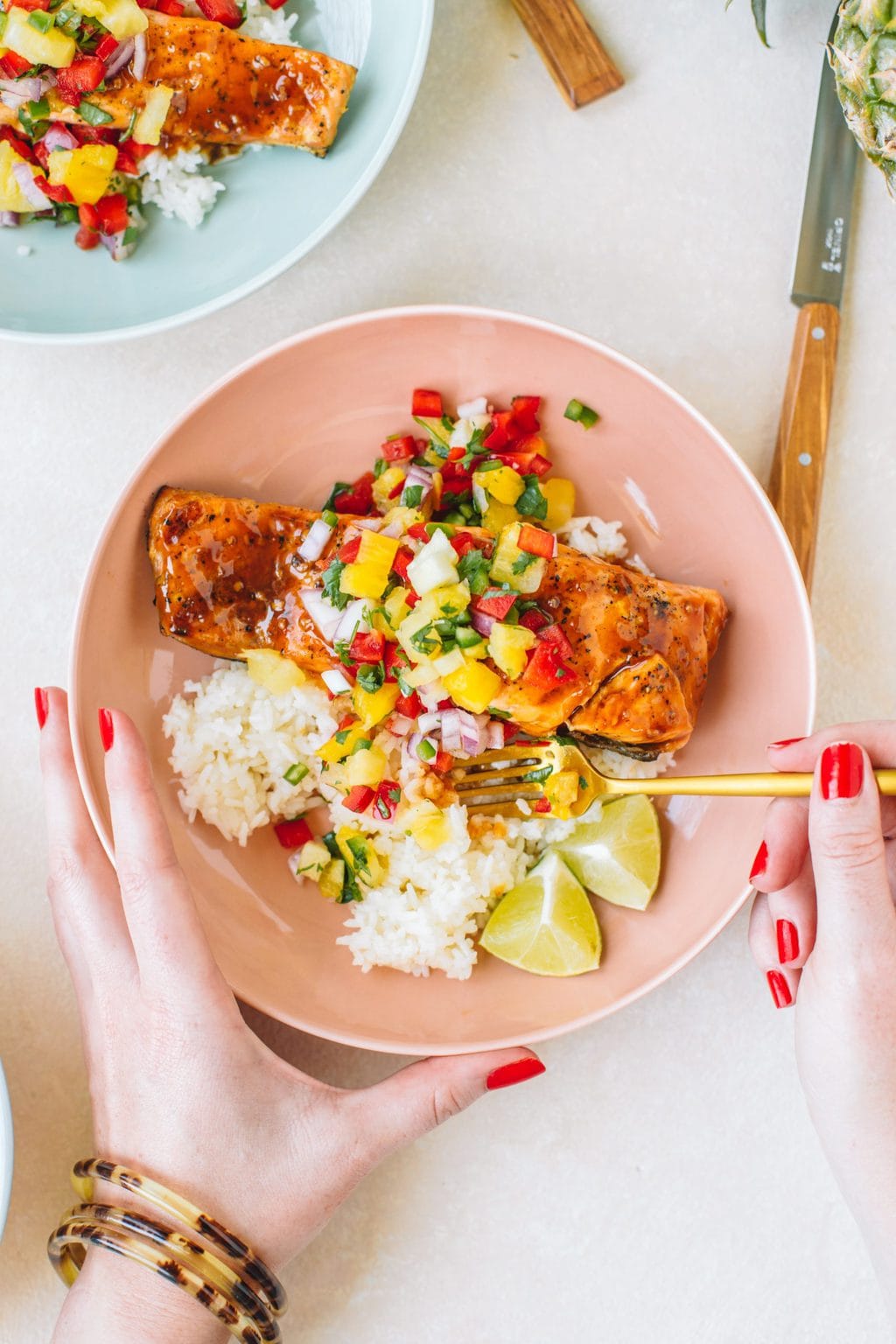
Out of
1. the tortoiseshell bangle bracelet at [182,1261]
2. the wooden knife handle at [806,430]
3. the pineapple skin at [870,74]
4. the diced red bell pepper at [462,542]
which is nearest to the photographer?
the tortoiseshell bangle bracelet at [182,1261]

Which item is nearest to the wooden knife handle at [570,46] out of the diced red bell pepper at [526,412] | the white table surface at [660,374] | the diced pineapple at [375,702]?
the white table surface at [660,374]

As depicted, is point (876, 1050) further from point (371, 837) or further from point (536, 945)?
point (371, 837)

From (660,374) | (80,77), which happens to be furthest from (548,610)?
(80,77)

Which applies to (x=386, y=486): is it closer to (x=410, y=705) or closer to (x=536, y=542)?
(x=536, y=542)

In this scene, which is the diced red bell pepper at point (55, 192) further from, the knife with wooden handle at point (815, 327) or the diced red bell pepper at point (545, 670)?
Result: the knife with wooden handle at point (815, 327)

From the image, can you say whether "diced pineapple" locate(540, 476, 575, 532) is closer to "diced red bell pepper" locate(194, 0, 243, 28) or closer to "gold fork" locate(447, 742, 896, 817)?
"gold fork" locate(447, 742, 896, 817)

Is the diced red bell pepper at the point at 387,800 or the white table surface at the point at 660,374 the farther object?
the white table surface at the point at 660,374

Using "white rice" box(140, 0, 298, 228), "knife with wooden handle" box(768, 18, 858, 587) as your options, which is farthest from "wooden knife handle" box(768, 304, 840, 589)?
"white rice" box(140, 0, 298, 228)
